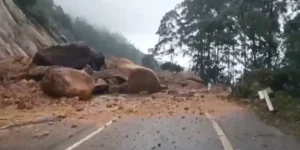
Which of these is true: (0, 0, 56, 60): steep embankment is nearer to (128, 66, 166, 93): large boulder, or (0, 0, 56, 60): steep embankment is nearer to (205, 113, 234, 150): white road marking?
(128, 66, 166, 93): large boulder

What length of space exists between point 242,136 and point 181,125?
7.68 ft

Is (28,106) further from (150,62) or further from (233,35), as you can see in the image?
(150,62)

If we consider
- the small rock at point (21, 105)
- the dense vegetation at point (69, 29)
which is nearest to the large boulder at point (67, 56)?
the small rock at point (21, 105)

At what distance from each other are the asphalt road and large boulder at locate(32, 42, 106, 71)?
16220 millimetres

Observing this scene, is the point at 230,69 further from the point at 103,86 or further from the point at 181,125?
the point at 181,125

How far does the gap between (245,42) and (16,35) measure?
17912 millimetres

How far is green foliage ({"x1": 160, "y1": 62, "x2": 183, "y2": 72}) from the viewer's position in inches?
1966

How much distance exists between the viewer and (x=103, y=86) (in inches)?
966

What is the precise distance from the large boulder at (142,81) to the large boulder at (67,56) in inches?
207

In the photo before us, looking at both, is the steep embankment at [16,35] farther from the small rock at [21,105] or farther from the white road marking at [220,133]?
the white road marking at [220,133]

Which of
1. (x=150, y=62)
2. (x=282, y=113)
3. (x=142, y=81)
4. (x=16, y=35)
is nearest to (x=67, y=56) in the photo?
(x=142, y=81)

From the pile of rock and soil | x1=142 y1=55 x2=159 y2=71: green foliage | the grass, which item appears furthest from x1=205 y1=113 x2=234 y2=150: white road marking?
x1=142 y1=55 x2=159 y2=71: green foliage

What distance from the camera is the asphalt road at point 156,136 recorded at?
8602mm

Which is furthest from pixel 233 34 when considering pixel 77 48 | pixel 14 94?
pixel 14 94
